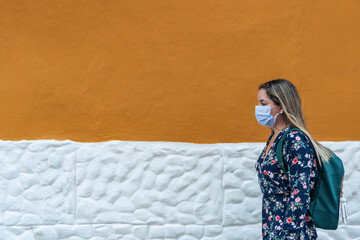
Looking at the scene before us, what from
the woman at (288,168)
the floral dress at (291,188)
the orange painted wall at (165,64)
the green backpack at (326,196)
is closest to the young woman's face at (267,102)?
the woman at (288,168)

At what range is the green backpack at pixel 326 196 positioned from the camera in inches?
89.7

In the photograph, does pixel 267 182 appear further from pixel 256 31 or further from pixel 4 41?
pixel 4 41

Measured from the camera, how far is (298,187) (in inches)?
86.2

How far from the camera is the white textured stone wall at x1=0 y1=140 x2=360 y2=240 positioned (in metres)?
3.37

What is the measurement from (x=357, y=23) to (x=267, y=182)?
1.94m

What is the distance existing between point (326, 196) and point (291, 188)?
0.78 feet

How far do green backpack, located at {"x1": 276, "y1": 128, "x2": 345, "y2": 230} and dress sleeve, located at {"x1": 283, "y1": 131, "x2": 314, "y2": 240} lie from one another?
0.30ft

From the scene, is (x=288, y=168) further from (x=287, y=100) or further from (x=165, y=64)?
(x=165, y=64)

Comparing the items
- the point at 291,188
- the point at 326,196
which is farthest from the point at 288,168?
the point at 326,196

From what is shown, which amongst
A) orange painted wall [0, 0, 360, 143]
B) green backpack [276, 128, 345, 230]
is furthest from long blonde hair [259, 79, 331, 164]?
orange painted wall [0, 0, 360, 143]

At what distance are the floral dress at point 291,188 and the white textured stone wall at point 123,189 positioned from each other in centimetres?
97

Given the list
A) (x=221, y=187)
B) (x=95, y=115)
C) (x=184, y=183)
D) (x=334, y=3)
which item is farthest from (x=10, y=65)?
(x=334, y=3)

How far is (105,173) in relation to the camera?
338cm

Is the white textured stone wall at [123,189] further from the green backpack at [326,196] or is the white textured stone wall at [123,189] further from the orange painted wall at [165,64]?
the green backpack at [326,196]
